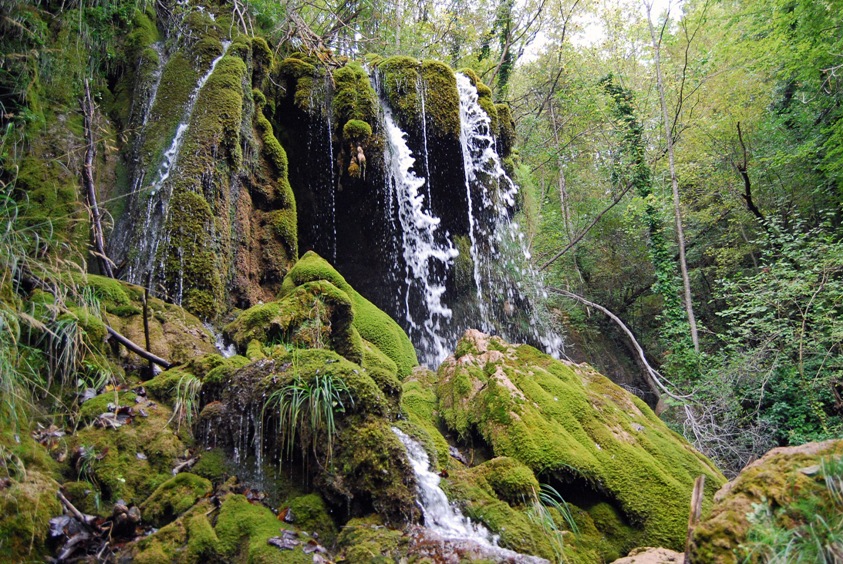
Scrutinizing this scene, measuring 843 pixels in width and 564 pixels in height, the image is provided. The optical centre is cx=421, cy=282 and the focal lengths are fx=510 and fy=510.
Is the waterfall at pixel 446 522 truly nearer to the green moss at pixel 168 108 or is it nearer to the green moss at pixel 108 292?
the green moss at pixel 108 292

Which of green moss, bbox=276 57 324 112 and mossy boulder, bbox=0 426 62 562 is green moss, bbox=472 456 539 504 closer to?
mossy boulder, bbox=0 426 62 562

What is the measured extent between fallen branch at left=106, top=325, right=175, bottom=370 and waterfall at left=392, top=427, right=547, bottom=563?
2095 millimetres

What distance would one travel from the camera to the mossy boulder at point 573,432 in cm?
432

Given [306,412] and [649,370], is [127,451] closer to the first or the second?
[306,412]

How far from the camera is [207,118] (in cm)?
690

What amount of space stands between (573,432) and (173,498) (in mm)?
3437

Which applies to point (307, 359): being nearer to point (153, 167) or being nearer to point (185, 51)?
point (153, 167)

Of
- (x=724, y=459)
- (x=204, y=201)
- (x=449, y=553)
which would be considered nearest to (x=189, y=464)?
(x=449, y=553)

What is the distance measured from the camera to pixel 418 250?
988 cm

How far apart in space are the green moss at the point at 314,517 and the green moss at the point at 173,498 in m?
0.56

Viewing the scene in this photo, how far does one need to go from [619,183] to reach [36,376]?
16.6 meters

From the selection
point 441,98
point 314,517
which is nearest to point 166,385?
point 314,517

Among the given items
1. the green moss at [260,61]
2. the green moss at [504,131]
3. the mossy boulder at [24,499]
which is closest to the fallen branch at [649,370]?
the green moss at [504,131]

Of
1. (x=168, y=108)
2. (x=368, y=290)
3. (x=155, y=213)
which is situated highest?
(x=168, y=108)
